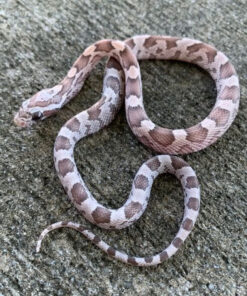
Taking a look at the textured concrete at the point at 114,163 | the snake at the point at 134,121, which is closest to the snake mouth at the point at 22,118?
the snake at the point at 134,121

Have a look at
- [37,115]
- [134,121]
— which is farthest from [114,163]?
[37,115]

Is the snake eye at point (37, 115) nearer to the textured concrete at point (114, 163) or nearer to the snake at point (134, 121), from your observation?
the snake at point (134, 121)

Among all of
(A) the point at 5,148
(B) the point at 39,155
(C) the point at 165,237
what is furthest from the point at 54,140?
(C) the point at 165,237

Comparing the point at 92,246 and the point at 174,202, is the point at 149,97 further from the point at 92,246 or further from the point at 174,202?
the point at 92,246

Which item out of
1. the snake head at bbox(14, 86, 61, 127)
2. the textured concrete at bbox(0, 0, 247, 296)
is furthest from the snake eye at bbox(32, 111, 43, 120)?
the textured concrete at bbox(0, 0, 247, 296)

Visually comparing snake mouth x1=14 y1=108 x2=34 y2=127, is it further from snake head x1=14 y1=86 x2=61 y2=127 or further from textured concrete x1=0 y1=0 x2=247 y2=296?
textured concrete x1=0 y1=0 x2=247 y2=296

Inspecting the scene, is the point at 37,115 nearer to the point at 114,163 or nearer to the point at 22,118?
the point at 22,118

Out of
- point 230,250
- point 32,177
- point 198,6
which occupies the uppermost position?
point 198,6
